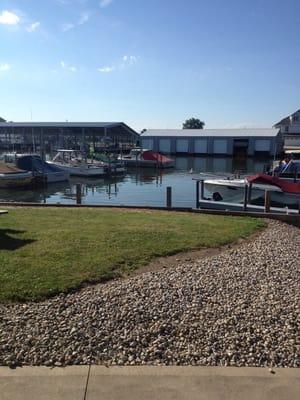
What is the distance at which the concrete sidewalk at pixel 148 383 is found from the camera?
379 centimetres

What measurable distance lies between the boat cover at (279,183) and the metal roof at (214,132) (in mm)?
65661

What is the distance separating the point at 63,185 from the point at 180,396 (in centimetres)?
4038

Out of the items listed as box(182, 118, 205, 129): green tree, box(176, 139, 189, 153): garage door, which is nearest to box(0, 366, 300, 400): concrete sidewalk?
box(176, 139, 189, 153): garage door

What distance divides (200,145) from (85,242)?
270 ft

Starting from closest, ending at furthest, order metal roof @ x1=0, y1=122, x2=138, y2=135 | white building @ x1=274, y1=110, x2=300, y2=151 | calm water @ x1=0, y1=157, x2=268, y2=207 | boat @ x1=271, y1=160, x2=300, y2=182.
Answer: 1. boat @ x1=271, y1=160, x2=300, y2=182
2. calm water @ x1=0, y1=157, x2=268, y2=207
3. metal roof @ x1=0, y1=122, x2=138, y2=135
4. white building @ x1=274, y1=110, x2=300, y2=151

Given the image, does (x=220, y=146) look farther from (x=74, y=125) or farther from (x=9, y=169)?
(x=9, y=169)

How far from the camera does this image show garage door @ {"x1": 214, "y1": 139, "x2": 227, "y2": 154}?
8794cm

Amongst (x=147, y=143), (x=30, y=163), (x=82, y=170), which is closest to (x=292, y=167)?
(x=30, y=163)

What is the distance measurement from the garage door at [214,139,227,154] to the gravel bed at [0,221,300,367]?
Answer: 270 ft

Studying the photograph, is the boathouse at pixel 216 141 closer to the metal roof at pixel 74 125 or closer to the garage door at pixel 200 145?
the garage door at pixel 200 145

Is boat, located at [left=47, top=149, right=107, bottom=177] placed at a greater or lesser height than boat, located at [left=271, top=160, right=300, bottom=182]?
lesser

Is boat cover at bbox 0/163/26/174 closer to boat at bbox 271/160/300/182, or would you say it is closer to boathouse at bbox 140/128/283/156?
boat at bbox 271/160/300/182

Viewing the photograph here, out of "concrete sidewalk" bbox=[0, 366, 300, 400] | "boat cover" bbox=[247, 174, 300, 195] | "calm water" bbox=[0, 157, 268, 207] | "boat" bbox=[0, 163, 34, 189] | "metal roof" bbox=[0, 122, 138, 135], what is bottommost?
"calm water" bbox=[0, 157, 268, 207]

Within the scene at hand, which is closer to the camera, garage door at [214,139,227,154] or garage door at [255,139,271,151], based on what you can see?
garage door at [255,139,271,151]
